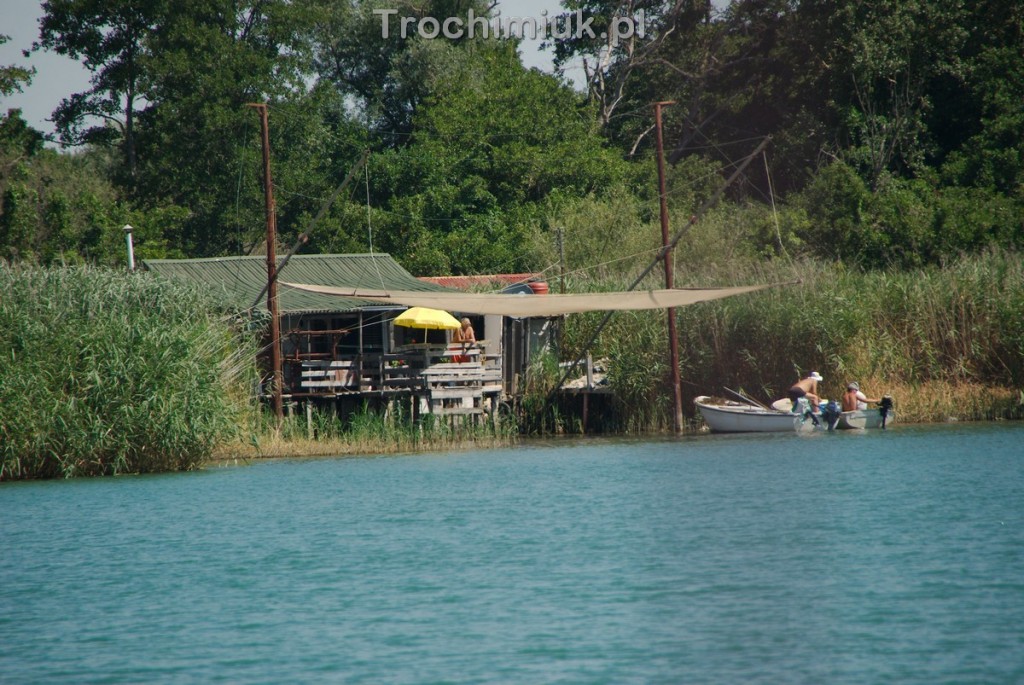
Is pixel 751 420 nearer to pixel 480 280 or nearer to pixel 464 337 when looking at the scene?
pixel 464 337

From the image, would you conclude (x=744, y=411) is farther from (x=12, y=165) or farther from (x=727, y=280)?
(x=12, y=165)

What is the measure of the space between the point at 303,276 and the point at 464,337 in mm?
4820

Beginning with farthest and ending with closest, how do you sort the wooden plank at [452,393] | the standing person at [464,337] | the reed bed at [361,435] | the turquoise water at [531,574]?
1. the standing person at [464,337]
2. the wooden plank at [452,393]
3. the reed bed at [361,435]
4. the turquoise water at [531,574]

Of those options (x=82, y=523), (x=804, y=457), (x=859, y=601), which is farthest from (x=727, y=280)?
(x=859, y=601)

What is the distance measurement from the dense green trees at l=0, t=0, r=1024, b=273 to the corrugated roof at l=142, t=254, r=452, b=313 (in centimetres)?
801

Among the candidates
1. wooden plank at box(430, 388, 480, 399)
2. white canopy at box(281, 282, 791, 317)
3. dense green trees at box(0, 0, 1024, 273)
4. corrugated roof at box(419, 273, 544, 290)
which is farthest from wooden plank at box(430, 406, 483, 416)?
dense green trees at box(0, 0, 1024, 273)

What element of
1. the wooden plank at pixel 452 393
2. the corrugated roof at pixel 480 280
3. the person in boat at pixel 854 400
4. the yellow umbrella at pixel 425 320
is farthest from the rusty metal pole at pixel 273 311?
the person in boat at pixel 854 400

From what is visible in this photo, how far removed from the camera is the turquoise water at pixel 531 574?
12.2 metres

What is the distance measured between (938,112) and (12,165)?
31.9 m

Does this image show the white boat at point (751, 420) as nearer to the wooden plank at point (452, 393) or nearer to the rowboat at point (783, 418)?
the rowboat at point (783, 418)

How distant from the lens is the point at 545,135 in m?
52.8

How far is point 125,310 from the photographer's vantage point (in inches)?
1037

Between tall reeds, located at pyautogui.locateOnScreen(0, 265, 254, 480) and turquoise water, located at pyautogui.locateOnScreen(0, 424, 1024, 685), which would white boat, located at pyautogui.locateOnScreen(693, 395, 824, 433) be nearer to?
turquoise water, located at pyautogui.locateOnScreen(0, 424, 1024, 685)

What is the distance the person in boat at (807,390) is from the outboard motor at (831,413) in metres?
0.32
